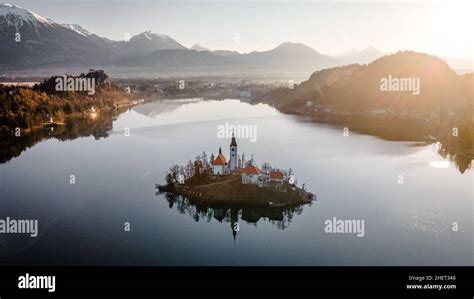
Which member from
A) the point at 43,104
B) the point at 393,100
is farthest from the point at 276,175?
the point at 393,100

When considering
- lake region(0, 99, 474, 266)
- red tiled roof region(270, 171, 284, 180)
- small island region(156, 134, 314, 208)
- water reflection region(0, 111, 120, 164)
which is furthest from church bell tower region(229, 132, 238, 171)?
water reflection region(0, 111, 120, 164)

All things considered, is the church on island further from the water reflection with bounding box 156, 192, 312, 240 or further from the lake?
the lake

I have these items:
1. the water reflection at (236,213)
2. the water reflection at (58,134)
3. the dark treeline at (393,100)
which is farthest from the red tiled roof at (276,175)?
the water reflection at (58,134)

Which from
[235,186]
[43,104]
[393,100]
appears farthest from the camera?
[393,100]

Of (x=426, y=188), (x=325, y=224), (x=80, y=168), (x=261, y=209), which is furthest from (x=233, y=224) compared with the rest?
(x=80, y=168)

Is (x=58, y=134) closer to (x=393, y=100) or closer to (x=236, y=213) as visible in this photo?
(x=236, y=213)

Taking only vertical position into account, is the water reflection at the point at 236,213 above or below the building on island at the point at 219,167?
below

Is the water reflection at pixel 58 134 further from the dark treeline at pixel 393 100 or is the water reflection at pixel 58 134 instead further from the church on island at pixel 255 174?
the dark treeline at pixel 393 100
